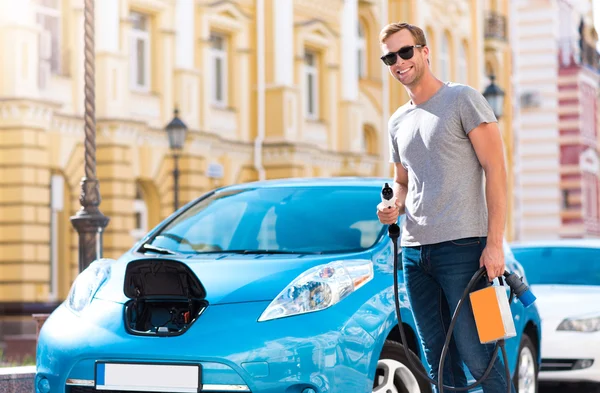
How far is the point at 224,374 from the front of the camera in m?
6.12

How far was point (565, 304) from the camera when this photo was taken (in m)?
10.4

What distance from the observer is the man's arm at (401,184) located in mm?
5949

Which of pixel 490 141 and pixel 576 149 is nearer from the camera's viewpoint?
pixel 490 141

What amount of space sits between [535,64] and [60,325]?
50441 mm

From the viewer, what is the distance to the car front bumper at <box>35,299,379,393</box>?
6.12 metres

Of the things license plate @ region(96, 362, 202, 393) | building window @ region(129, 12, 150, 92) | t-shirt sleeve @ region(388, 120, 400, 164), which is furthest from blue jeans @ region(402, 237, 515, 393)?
building window @ region(129, 12, 150, 92)

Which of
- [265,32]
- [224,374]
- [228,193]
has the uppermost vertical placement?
[265,32]

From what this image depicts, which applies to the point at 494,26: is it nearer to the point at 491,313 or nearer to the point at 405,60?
the point at 405,60

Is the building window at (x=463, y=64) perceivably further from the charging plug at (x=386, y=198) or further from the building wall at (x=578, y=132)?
the charging plug at (x=386, y=198)

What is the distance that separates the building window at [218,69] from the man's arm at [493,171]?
85.0 ft

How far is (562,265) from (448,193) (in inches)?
251

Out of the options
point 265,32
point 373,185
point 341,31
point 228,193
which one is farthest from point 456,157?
point 341,31

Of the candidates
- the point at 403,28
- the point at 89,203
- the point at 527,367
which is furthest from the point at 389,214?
the point at 89,203

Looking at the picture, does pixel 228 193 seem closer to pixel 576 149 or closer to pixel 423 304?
pixel 423 304
